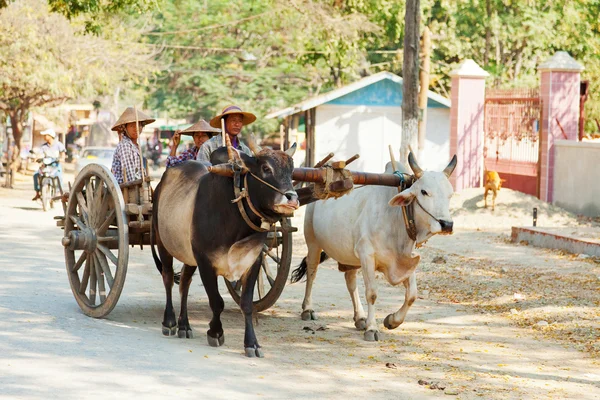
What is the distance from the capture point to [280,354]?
7.27 m

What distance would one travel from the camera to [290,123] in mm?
30953

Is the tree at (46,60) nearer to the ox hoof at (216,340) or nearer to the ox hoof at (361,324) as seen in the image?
the ox hoof at (361,324)

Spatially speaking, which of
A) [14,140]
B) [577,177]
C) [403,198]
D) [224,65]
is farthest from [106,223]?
[224,65]

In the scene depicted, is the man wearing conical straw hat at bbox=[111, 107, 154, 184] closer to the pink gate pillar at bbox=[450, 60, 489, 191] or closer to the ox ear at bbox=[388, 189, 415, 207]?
the ox ear at bbox=[388, 189, 415, 207]

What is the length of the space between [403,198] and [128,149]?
8.67 feet

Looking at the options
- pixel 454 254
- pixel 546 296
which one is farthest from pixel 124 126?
pixel 454 254

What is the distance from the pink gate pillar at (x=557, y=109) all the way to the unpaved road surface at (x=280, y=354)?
927cm

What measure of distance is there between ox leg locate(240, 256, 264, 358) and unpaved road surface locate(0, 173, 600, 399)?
116 mm

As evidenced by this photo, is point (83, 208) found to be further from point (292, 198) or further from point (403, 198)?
point (403, 198)

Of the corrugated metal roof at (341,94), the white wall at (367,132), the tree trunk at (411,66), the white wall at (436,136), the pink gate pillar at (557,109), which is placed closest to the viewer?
the tree trunk at (411,66)

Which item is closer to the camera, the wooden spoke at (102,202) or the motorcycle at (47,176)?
the wooden spoke at (102,202)

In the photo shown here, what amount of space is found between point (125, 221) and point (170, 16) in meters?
31.3

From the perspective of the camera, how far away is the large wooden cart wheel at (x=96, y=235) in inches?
316

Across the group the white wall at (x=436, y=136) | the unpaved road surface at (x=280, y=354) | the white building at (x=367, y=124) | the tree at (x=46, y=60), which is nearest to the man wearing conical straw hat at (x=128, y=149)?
the unpaved road surface at (x=280, y=354)
